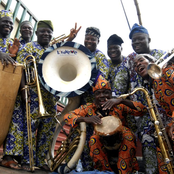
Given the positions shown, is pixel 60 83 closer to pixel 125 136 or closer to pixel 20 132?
pixel 20 132

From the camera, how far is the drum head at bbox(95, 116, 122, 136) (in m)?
2.32

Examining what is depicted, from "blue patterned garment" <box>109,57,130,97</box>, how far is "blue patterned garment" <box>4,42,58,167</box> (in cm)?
100

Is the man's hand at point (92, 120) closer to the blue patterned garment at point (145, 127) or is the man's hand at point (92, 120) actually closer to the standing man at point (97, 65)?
the standing man at point (97, 65)

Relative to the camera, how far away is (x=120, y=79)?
3309 mm

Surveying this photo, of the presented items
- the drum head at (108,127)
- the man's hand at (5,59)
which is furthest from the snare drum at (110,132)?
the man's hand at (5,59)

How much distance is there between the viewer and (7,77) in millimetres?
2854

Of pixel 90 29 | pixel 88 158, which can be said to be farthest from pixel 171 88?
pixel 90 29

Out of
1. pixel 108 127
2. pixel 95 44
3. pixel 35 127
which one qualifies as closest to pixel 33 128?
pixel 35 127

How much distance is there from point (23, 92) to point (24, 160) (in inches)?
38.1

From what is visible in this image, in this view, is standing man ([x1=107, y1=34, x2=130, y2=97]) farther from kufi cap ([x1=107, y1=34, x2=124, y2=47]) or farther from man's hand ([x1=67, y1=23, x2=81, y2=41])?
man's hand ([x1=67, y1=23, x2=81, y2=41])

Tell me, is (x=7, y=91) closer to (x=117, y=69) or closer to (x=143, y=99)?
(x=117, y=69)

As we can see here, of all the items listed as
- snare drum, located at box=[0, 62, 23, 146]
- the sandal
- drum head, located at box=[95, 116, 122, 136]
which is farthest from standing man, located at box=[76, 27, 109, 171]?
snare drum, located at box=[0, 62, 23, 146]

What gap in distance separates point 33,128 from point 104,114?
3.58 feet

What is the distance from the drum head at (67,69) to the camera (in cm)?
305
